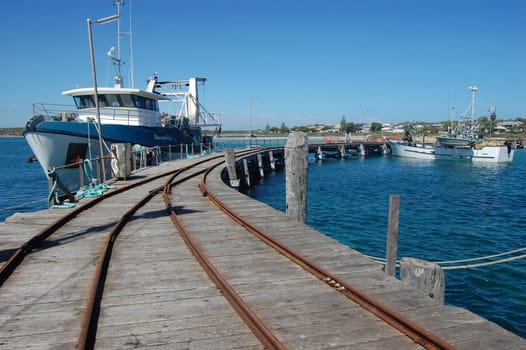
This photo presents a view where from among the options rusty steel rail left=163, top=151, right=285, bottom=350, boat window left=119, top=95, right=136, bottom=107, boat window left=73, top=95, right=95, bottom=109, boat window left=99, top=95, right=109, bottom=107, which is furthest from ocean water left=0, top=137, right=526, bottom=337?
boat window left=119, top=95, right=136, bottom=107

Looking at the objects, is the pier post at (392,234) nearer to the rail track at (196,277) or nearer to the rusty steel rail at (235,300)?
the rail track at (196,277)

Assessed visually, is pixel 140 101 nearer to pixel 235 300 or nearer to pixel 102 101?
pixel 102 101

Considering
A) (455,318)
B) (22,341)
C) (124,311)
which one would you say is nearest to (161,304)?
(124,311)

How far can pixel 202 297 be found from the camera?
479cm

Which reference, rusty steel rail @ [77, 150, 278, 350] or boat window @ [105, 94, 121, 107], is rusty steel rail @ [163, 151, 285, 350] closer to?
rusty steel rail @ [77, 150, 278, 350]

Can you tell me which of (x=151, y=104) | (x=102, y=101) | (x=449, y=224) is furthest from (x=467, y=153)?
(x=102, y=101)

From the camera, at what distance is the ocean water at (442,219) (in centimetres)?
998

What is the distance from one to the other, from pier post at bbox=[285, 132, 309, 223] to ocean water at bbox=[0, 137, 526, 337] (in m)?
4.17

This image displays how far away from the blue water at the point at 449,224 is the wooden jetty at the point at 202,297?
5.36m

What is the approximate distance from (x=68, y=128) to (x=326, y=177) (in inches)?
939

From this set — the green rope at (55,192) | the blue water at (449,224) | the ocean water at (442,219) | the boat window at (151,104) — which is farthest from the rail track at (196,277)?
the boat window at (151,104)

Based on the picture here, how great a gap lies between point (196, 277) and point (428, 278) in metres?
3.18

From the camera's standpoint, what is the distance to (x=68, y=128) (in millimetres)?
21422

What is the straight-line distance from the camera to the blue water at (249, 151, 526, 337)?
9.87 metres
